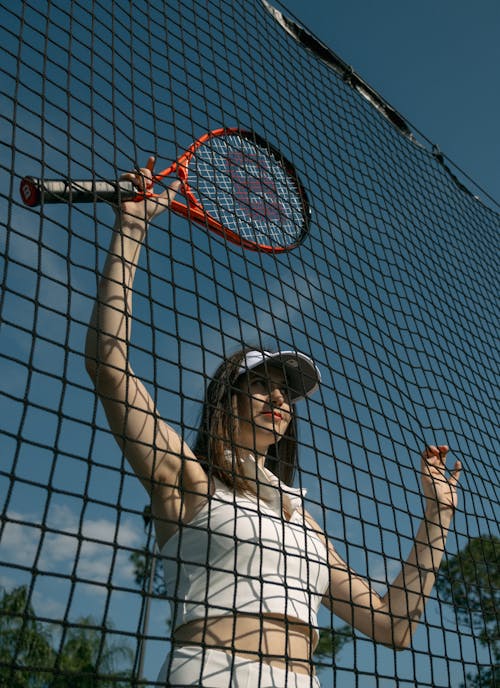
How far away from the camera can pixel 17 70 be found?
2.02 m

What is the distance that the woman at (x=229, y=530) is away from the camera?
1.55 meters

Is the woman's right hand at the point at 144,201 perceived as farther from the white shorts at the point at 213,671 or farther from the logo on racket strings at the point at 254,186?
the white shorts at the point at 213,671

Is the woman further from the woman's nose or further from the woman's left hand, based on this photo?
the woman's left hand

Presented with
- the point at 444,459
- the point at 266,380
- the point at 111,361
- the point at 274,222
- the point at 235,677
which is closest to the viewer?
the point at 235,677

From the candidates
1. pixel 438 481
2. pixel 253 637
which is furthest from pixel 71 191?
pixel 438 481

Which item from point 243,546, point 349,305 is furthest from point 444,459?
point 243,546

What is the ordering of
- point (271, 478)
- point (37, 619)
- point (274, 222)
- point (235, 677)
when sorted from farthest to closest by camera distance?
point (274, 222) < point (271, 478) < point (235, 677) < point (37, 619)

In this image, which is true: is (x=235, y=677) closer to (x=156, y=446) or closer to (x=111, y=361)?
(x=156, y=446)

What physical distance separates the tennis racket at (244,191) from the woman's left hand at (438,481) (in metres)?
0.95

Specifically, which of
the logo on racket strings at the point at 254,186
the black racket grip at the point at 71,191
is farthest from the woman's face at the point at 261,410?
the logo on racket strings at the point at 254,186

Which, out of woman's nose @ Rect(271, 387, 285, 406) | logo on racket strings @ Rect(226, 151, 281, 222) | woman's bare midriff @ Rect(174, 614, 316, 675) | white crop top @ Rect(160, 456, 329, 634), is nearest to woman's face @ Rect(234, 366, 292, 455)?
woman's nose @ Rect(271, 387, 285, 406)

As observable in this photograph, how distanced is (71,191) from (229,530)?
990 mm

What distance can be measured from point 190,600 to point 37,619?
340 millimetres

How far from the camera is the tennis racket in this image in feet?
8.34
